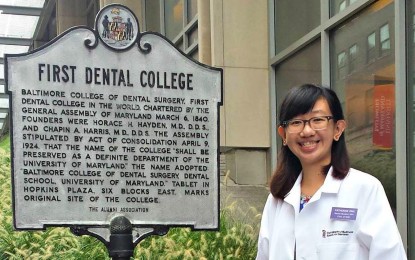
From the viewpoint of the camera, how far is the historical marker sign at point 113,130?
412cm

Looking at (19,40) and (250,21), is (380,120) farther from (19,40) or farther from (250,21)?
(19,40)

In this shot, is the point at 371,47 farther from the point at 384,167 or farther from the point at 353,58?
the point at 384,167

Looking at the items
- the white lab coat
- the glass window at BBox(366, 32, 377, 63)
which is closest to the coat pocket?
the white lab coat

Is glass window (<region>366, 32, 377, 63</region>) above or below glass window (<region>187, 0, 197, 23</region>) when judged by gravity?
below

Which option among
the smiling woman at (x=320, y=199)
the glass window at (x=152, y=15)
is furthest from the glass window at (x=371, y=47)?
the glass window at (x=152, y=15)

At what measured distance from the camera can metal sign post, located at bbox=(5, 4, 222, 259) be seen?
13.5 feet

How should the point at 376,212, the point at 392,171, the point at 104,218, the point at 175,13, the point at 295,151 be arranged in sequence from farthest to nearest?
the point at 175,13 → the point at 392,171 → the point at 104,218 → the point at 295,151 → the point at 376,212

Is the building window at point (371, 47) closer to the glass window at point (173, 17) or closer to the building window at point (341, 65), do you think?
the building window at point (341, 65)

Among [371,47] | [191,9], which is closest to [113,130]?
[371,47]

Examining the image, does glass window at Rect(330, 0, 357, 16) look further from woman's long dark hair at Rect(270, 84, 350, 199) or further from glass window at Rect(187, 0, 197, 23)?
woman's long dark hair at Rect(270, 84, 350, 199)

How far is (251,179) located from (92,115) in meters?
5.05

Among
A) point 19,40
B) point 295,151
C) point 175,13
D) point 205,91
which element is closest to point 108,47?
point 205,91

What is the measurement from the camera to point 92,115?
420 centimetres

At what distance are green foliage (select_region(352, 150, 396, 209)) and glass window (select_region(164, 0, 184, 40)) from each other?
235 inches
